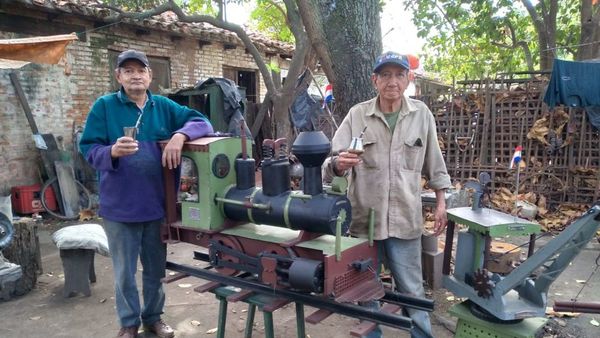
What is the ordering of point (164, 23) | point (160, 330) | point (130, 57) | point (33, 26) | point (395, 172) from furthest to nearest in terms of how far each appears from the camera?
point (164, 23), point (33, 26), point (160, 330), point (130, 57), point (395, 172)

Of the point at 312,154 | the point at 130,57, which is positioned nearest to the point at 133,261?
the point at 130,57

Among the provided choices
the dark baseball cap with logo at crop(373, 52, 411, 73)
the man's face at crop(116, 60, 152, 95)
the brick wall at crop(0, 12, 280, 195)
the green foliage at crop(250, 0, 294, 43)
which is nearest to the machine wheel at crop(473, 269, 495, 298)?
the dark baseball cap with logo at crop(373, 52, 411, 73)

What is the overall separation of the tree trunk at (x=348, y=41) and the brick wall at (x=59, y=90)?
4.99m

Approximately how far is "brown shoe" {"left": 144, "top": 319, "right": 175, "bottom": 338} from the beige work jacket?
5.66ft

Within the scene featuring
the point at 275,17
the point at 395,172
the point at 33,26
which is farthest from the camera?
the point at 275,17

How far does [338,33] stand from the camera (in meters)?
3.76

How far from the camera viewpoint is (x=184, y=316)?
157 inches

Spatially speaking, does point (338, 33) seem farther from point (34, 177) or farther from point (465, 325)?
point (34, 177)

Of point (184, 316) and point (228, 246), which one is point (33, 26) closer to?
point (184, 316)

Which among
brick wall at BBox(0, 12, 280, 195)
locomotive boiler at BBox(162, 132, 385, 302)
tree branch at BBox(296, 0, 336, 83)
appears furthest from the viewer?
brick wall at BBox(0, 12, 280, 195)

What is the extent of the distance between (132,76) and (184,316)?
2234 mm

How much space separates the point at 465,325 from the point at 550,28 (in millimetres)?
9690

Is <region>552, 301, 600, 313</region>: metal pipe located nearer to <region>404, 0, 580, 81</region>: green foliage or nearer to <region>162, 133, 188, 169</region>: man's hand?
<region>162, 133, 188, 169</region>: man's hand

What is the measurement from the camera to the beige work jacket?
262cm
